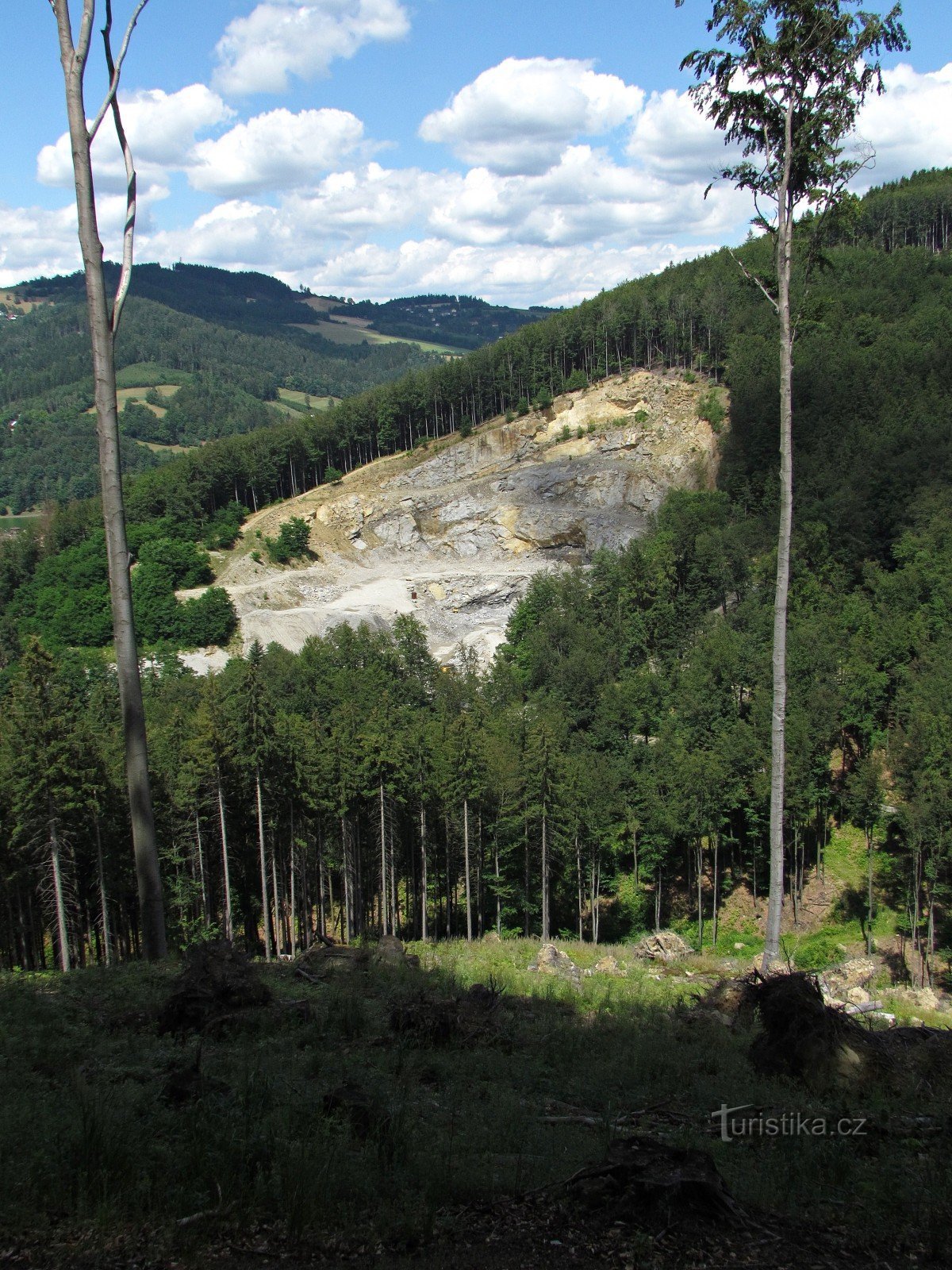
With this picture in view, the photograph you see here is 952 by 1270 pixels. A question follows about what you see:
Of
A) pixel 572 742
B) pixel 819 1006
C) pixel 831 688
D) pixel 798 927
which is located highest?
pixel 819 1006

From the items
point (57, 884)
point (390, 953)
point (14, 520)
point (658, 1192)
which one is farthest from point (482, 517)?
point (14, 520)

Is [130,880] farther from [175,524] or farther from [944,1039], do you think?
[175,524]

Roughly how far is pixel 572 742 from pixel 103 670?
3214 cm

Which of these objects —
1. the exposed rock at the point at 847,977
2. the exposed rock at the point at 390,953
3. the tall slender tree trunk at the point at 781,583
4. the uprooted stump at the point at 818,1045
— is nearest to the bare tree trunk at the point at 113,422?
the exposed rock at the point at 390,953

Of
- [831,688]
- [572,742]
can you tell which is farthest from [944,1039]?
[572,742]

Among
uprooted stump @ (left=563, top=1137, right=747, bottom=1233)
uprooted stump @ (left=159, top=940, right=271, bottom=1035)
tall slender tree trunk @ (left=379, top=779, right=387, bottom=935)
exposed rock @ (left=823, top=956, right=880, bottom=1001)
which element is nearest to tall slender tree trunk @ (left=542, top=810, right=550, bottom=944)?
tall slender tree trunk @ (left=379, top=779, right=387, bottom=935)

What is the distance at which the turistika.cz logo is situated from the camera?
5.96 m

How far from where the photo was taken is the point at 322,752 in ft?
99.1

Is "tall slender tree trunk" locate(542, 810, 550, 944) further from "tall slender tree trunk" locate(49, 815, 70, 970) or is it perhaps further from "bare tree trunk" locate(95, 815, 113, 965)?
"tall slender tree trunk" locate(49, 815, 70, 970)

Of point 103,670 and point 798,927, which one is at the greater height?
point 103,670

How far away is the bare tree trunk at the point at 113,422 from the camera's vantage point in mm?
8438

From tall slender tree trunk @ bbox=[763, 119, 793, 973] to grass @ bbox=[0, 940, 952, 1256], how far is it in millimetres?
3648

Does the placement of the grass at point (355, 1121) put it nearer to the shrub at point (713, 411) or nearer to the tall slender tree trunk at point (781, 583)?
the tall slender tree trunk at point (781, 583)

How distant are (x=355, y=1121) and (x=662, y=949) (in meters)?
12.3
